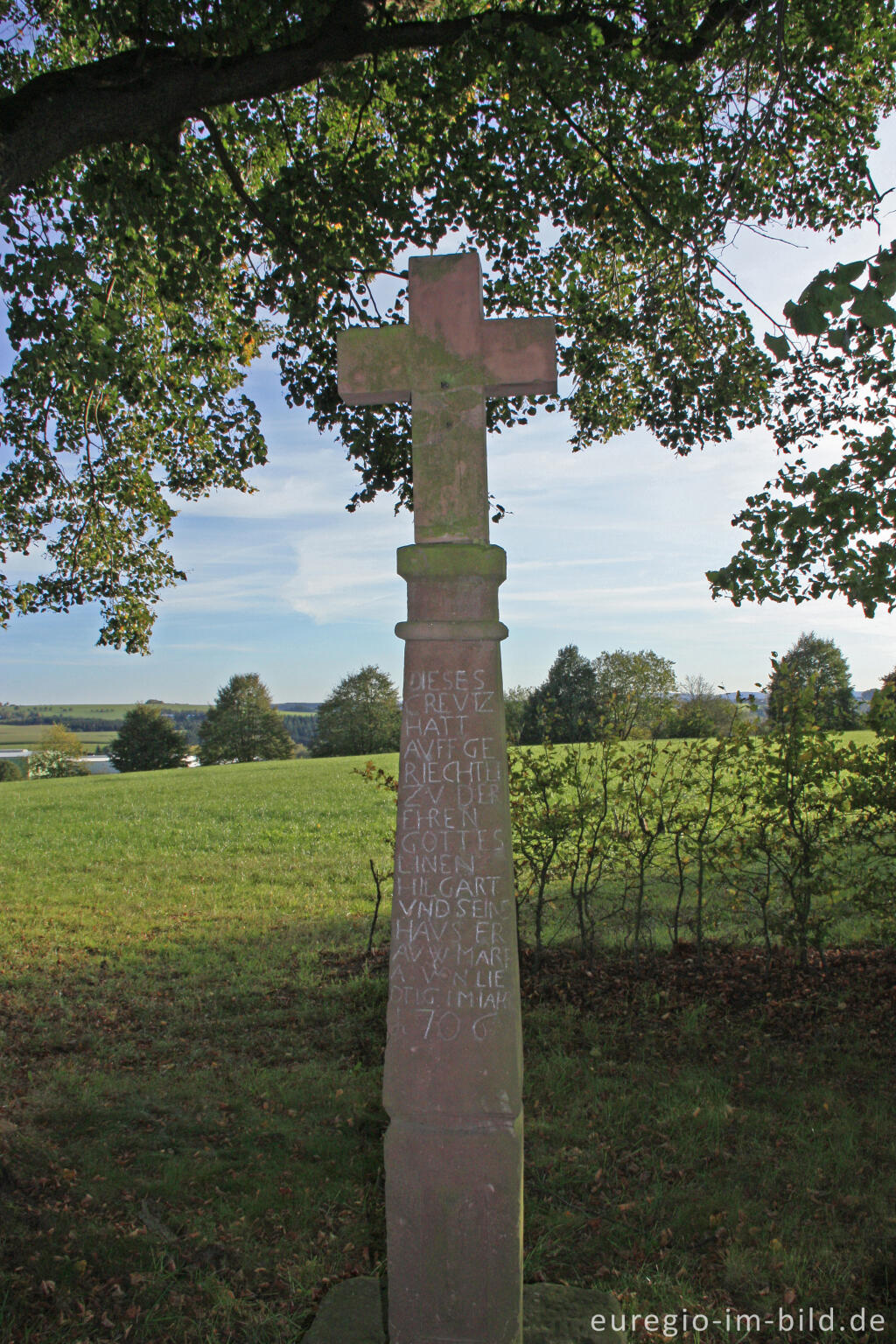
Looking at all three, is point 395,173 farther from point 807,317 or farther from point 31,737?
point 31,737

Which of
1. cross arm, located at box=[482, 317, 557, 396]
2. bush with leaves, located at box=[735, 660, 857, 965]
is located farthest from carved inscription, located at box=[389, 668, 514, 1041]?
bush with leaves, located at box=[735, 660, 857, 965]

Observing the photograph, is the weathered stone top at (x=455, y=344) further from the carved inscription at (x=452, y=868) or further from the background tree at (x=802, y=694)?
the background tree at (x=802, y=694)

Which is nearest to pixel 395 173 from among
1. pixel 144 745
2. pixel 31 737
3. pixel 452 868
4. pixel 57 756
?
pixel 452 868

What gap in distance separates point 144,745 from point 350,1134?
168ft

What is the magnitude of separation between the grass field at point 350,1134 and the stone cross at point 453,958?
1184 mm

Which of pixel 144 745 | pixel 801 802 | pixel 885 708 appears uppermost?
pixel 885 708

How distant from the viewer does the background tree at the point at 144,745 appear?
52.8 m

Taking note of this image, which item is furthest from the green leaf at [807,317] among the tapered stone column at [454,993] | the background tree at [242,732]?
the background tree at [242,732]

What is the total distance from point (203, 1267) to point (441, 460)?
4.06m

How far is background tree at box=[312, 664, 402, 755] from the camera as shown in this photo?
176 feet

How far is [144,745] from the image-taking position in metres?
53.0

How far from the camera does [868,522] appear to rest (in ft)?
19.0

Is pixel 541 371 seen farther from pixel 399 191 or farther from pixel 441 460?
pixel 399 191

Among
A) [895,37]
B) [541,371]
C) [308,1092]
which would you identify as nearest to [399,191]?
[895,37]
